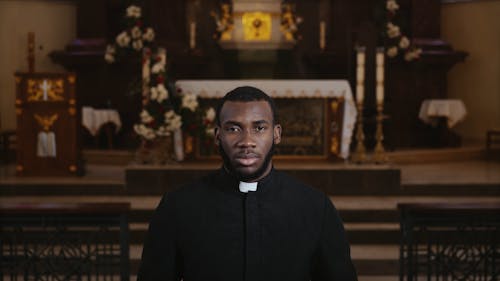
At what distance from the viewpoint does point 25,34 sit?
11.7 meters

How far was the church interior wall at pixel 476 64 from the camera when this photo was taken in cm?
1220

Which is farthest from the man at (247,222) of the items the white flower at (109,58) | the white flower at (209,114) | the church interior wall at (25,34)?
the church interior wall at (25,34)

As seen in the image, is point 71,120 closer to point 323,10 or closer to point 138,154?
point 138,154

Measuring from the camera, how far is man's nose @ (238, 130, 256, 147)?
203cm

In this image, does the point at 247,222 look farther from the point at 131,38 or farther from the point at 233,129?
the point at 131,38

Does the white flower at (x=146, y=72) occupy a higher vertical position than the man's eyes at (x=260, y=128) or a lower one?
higher

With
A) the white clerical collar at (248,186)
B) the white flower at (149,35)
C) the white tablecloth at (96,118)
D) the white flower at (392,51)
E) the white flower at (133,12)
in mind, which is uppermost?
the white flower at (133,12)

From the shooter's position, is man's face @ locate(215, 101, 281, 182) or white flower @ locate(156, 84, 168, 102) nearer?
man's face @ locate(215, 101, 281, 182)

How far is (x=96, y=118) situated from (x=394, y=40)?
4.28 metres

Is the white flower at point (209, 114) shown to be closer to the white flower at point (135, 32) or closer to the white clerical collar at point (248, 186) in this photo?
the white flower at point (135, 32)

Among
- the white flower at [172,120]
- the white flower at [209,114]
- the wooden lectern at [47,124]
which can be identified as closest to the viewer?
the white flower at [172,120]

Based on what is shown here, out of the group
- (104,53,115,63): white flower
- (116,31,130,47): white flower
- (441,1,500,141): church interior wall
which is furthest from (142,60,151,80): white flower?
(441,1,500,141): church interior wall

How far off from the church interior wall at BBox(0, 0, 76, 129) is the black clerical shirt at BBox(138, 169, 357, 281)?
9.95m

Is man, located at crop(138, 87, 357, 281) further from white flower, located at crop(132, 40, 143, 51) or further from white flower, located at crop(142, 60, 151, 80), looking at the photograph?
white flower, located at crop(132, 40, 143, 51)
